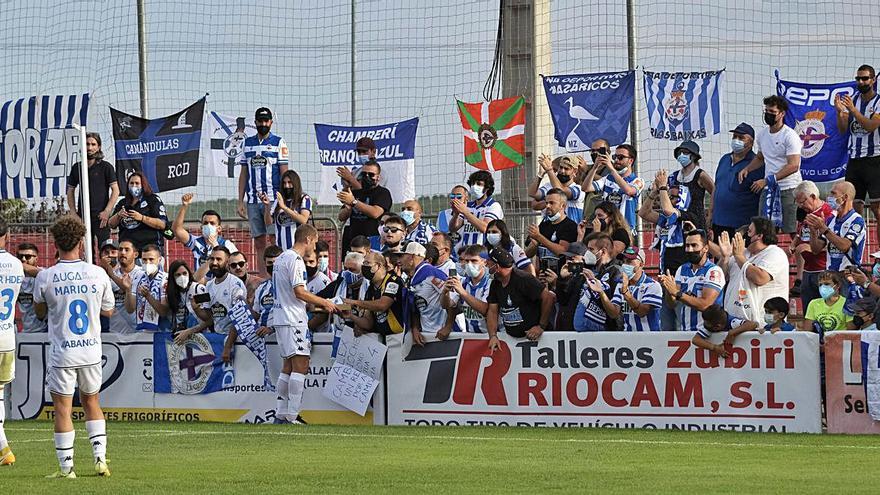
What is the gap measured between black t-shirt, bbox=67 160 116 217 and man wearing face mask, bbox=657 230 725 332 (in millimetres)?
9197

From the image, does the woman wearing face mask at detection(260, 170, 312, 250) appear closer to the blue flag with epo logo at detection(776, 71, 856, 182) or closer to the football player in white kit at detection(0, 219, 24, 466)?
the blue flag with epo logo at detection(776, 71, 856, 182)

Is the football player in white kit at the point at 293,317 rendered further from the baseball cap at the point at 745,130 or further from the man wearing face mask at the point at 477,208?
the baseball cap at the point at 745,130

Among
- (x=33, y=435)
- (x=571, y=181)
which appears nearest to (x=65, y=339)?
(x=33, y=435)

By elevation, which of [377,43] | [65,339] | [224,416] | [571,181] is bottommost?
[224,416]

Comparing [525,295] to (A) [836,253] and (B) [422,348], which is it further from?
(A) [836,253]

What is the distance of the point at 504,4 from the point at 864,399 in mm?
8959

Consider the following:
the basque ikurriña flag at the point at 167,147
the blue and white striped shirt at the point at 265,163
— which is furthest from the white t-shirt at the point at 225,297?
the basque ikurriña flag at the point at 167,147

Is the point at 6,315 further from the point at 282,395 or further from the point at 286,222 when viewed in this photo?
the point at 286,222

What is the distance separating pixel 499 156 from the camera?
68.2ft

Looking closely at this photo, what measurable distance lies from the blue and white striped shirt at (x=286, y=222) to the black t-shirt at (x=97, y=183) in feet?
9.01

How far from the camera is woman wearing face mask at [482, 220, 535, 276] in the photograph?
17406mm

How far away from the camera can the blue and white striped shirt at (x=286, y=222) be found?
2036 cm

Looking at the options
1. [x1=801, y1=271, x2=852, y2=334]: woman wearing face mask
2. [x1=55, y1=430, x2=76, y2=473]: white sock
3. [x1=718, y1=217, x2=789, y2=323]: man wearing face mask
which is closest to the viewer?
[x1=55, y1=430, x2=76, y2=473]: white sock

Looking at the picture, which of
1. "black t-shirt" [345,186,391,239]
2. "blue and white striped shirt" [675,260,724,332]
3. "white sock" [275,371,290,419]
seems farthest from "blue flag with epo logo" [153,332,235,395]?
"blue and white striped shirt" [675,260,724,332]
